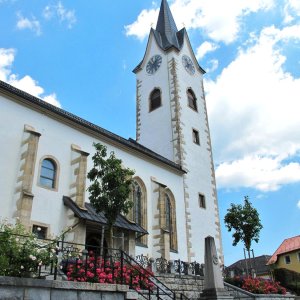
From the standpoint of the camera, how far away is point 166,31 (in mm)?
37781

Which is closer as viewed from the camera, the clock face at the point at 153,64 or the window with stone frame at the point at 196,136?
the window with stone frame at the point at 196,136

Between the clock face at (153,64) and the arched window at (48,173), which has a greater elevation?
the clock face at (153,64)

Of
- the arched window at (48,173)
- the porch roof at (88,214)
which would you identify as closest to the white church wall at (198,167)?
the porch roof at (88,214)

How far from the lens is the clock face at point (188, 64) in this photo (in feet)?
115

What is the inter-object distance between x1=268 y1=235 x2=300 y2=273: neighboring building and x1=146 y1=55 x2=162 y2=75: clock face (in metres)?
31.4

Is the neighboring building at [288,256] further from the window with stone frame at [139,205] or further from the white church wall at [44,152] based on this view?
the white church wall at [44,152]

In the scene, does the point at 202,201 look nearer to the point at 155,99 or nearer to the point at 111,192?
the point at 155,99

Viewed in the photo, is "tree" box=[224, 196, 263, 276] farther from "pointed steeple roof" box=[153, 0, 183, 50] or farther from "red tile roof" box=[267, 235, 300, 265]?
"red tile roof" box=[267, 235, 300, 265]

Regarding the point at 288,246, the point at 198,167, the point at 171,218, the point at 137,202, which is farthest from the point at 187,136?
the point at 288,246

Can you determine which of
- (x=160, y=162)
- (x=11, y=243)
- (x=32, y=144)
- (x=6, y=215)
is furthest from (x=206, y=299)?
(x=160, y=162)

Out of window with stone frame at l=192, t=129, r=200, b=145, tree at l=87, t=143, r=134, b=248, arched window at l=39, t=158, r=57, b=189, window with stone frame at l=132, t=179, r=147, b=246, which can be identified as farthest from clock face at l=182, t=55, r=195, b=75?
tree at l=87, t=143, r=134, b=248

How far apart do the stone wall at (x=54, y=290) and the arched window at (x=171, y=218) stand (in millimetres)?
15900

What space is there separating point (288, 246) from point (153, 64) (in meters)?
33.6

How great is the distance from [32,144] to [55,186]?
2.43 m
